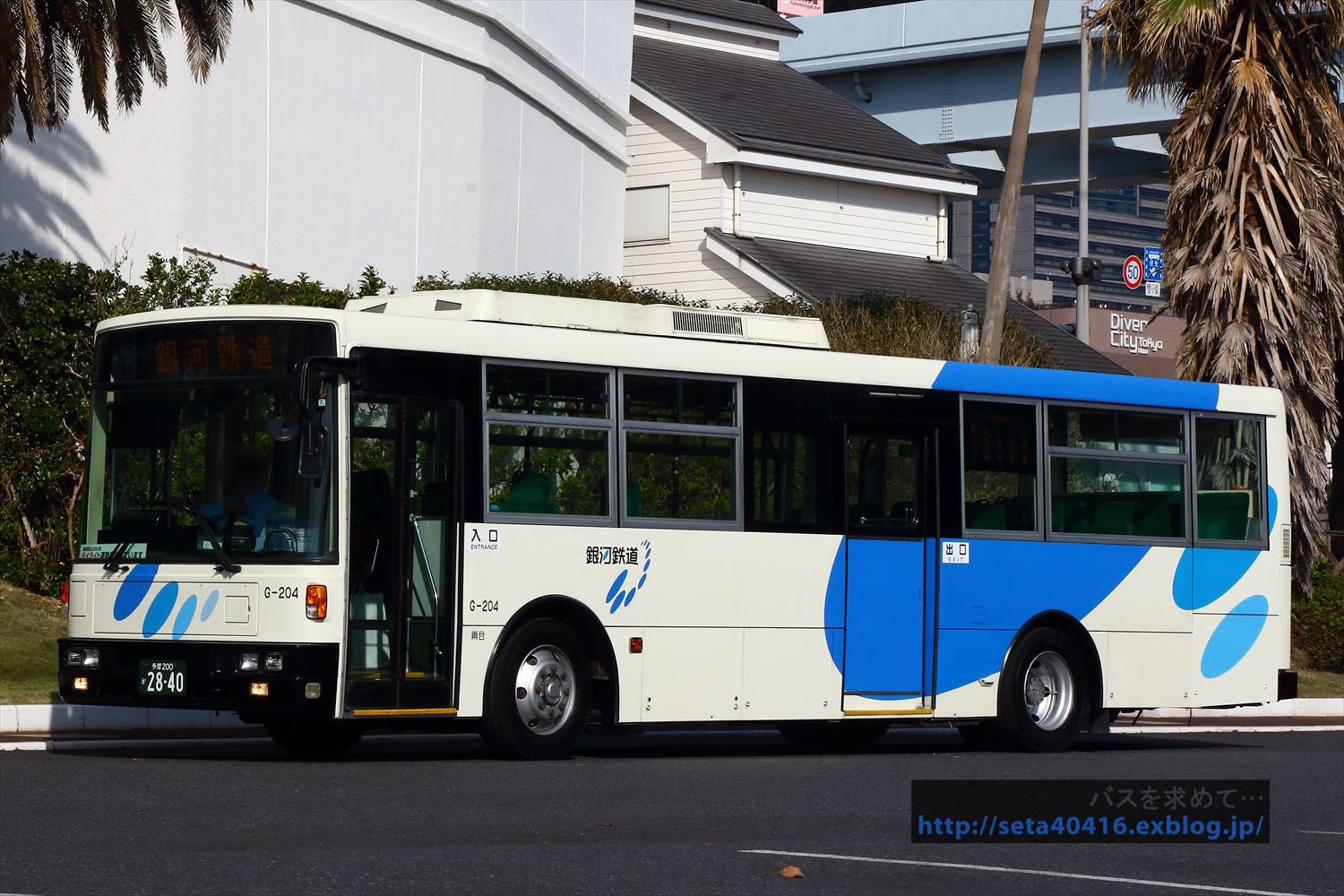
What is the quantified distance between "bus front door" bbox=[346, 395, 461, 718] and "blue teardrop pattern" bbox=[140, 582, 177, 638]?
1.20 m

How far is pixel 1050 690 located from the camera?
17094mm

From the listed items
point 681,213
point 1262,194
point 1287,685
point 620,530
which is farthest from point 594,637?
point 681,213

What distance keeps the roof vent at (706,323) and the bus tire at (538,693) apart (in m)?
2.54

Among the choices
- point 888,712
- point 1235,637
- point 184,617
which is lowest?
point 888,712

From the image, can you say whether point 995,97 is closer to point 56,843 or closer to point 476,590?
point 476,590

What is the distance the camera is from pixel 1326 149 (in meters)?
25.4

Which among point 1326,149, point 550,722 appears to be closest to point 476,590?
point 550,722

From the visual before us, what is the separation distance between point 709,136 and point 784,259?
109 inches

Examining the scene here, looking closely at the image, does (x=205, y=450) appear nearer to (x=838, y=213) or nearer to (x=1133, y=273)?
(x=838, y=213)

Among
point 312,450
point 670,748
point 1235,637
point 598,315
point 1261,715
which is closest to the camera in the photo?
point 312,450

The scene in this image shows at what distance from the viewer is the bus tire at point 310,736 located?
47.9ft

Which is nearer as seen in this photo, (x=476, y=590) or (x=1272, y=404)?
(x=476, y=590)

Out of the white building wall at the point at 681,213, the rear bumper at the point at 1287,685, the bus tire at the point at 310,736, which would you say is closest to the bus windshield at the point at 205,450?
the bus tire at the point at 310,736

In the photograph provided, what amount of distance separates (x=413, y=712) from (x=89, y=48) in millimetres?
9305
